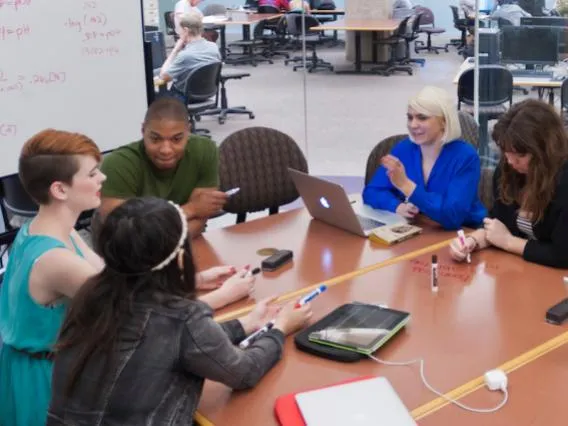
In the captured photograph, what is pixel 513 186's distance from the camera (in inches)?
101

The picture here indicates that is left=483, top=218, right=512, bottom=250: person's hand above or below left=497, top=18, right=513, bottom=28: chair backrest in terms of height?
below

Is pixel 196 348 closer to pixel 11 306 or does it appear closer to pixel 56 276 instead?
pixel 56 276

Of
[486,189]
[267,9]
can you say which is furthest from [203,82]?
[267,9]

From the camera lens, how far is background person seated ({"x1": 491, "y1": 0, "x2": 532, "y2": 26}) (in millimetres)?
6121

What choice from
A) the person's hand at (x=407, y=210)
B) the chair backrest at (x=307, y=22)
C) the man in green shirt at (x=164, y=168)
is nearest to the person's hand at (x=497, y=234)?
the person's hand at (x=407, y=210)

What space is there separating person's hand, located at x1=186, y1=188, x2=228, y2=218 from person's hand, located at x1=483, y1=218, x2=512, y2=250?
983 millimetres

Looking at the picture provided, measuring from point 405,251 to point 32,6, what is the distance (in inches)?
80.8

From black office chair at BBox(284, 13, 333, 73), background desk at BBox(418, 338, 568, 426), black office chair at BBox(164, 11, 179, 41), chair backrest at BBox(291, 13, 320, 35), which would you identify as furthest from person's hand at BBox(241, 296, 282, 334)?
chair backrest at BBox(291, 13, 320, 35)

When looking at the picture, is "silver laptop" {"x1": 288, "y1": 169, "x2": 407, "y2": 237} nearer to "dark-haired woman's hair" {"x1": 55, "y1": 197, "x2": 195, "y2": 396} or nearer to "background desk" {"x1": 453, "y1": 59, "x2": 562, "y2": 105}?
"dark-haired woman's hair" {"x1": 55, "y1": 197, "x2": 195, "y2": 396}

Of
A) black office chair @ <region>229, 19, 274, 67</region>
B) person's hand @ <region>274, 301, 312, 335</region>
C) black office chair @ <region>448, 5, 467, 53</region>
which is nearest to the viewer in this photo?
person's hand @ <region>274, 301, 312, 335</region>

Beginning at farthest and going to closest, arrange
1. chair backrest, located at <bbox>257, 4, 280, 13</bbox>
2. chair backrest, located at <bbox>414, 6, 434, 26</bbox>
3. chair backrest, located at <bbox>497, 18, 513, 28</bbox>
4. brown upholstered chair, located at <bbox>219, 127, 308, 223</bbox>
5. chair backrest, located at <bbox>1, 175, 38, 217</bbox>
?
chair backrest, located at <bbox>414, 6, 434, 26</bbox> < chair backrest, located at <bbox>257, 4, 280, 13</bbox> < chair backrest, located at <bbox>497, 18, 513, 28</bbox> < chair backrest, located at <bbox>1, 175, 38, 217</bbox> < brown upholstered chair, located at <bbox>219, 127, 308, 223</bbox>

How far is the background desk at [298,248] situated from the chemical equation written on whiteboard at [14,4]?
1.43 metres

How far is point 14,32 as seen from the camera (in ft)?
10.9

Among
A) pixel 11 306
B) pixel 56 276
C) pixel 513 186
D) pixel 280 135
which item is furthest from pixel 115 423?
pixel 280 135
